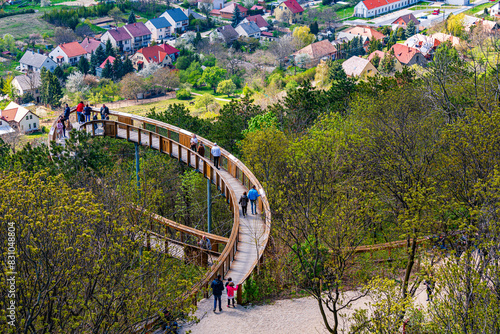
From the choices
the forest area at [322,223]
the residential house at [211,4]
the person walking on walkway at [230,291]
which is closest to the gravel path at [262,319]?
the person walking on walkway at [230,291]

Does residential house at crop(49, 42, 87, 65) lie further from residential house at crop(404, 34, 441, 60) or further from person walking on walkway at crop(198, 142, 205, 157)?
person walking on walkway at crop(198, 142, 205, 157)

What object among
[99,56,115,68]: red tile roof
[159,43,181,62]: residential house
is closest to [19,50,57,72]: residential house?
[99,56,115,68]: red tile roof

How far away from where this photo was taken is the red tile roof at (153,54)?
12650 cm

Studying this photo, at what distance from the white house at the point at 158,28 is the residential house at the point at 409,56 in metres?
62.8

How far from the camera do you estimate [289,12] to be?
15812cm

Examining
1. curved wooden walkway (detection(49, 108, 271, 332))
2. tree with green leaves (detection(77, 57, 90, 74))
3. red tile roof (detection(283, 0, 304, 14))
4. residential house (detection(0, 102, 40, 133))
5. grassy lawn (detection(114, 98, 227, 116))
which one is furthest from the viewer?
red tile roof (detection(283, 0, 304, 14))

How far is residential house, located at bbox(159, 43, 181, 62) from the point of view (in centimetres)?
13094

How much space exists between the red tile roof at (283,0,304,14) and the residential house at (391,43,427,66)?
4981 centimetres

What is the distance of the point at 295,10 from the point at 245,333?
489ft

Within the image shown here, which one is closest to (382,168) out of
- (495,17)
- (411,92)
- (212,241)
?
(212,241)

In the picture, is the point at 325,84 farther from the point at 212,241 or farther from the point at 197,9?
the point at 197,9

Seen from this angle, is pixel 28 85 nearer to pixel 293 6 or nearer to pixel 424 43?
pixel 293 6

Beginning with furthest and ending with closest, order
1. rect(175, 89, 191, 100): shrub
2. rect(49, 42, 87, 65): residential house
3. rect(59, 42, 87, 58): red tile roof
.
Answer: rect(59, 42, 87, 58): red tile roof → rect(49, 42, 87, 65): residential house → rect(175, 89, 191, 100): shrub

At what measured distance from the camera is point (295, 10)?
520 ft
